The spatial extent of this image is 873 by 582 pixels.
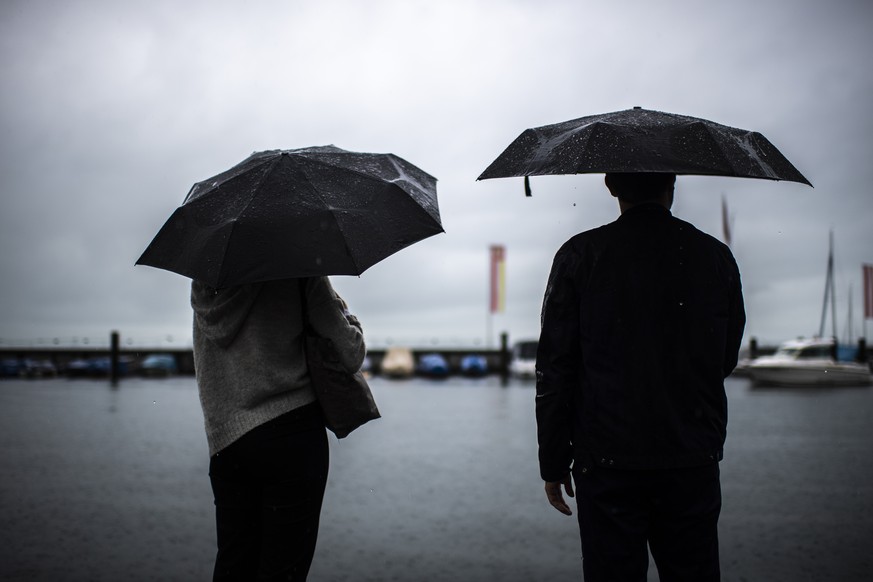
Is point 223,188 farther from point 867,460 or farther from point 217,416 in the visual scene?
point 867,460

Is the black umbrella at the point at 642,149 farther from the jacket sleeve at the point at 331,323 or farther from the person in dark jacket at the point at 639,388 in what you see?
the jacket sleeve at the point at 331,323

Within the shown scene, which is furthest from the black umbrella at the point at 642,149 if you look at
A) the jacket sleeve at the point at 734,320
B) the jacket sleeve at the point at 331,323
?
the jacket sleeve at the point at 331,323

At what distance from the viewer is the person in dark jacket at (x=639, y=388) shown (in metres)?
2.29

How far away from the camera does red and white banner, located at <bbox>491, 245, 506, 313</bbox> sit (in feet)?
124

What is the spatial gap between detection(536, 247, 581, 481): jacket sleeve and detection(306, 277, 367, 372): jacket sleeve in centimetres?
66

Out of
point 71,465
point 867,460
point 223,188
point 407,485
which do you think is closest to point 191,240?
point 223,188

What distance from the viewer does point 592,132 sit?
267cm

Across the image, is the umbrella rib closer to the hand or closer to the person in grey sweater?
the person in grey sweater

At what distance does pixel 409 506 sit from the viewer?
266 inches

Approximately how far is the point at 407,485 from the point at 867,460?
5.99 meters

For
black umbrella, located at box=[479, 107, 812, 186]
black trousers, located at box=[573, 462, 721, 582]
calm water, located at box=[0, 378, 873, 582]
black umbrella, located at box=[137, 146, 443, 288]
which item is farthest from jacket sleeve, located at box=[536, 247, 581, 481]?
calm water, located at box=[0, 378, 873, 582]

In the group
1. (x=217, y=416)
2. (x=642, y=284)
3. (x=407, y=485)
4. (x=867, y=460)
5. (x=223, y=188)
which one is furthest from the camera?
(x=867, y=460)

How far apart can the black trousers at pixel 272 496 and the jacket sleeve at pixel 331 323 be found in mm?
225

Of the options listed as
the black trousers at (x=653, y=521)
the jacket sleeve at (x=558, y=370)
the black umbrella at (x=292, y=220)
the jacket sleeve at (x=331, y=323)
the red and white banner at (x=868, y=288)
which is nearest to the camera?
the black trousers at (x=653, y=521)
